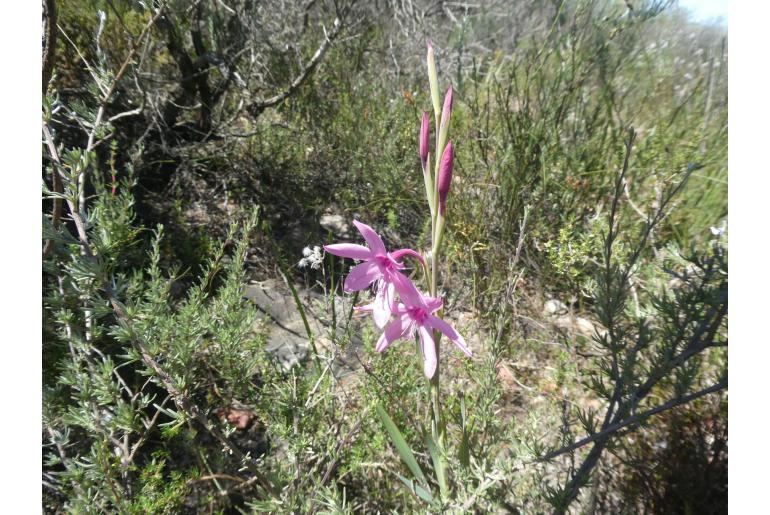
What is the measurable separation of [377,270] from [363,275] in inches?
1.3

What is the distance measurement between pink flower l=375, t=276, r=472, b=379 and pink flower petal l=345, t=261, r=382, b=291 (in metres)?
0.07

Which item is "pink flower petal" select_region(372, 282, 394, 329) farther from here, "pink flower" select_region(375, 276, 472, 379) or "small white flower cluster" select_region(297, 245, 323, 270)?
"small white flower cluster" select_region(297, 245, 323, 270)

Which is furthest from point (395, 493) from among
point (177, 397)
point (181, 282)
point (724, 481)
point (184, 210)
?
point (184, 210)

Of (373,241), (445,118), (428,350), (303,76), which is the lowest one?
(428,350)

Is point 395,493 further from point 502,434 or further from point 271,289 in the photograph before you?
point 271,289

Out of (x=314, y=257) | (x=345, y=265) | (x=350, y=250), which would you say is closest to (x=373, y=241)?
(x=350, y=250)

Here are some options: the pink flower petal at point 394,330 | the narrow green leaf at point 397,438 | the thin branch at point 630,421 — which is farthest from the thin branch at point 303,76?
the thin branch at point 630,421

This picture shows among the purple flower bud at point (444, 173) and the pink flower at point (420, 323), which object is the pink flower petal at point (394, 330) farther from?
the purple flower bud at point (444, 173)

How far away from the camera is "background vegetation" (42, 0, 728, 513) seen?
106cm

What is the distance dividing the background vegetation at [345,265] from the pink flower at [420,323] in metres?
0.28

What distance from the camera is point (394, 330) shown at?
0.87 meters

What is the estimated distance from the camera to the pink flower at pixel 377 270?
2.78 ft

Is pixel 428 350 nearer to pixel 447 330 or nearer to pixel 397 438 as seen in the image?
pixel 447 330

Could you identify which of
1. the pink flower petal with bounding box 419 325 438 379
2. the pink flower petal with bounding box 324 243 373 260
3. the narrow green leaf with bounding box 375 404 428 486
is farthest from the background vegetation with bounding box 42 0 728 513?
the pink flower petal with bounding box 324 243 373 260
